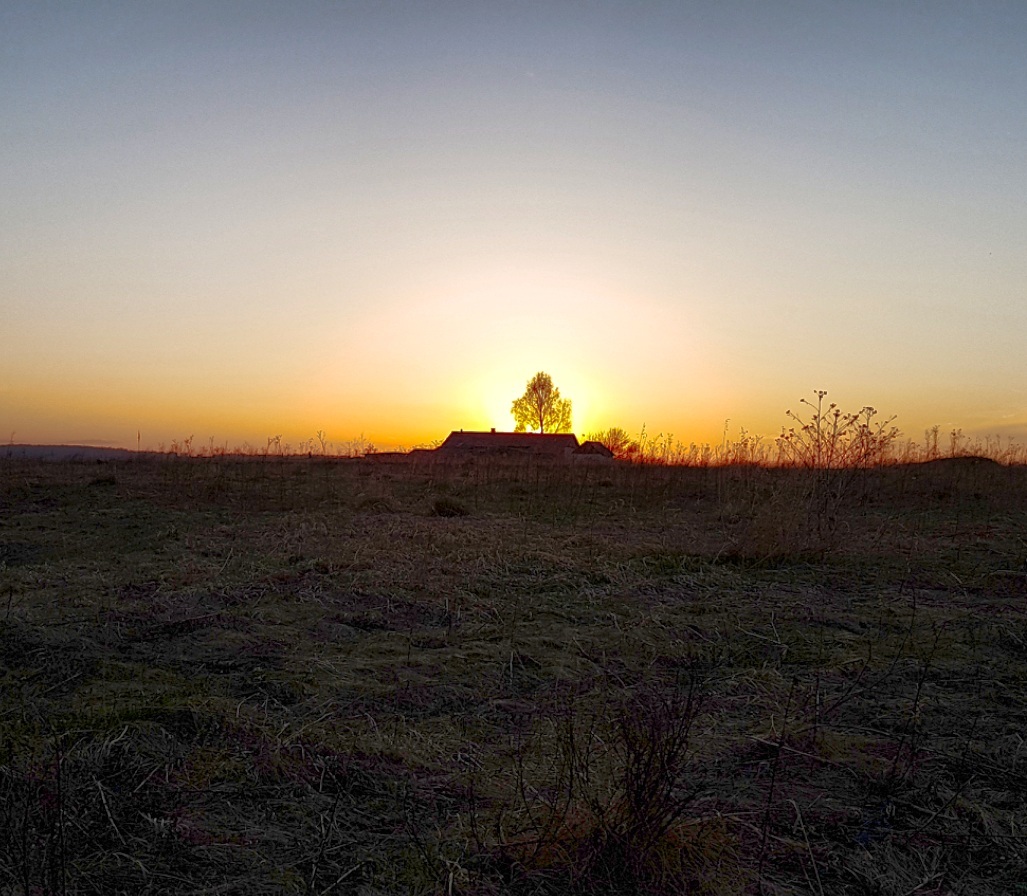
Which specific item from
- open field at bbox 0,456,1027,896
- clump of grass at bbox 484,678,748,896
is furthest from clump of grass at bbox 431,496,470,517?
clump of grass at bbox 484,678,748,896

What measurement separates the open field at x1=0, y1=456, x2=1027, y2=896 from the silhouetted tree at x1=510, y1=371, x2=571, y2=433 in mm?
48308

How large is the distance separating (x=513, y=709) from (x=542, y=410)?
5383 centimetres

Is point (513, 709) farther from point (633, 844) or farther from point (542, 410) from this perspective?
point (542, 410)

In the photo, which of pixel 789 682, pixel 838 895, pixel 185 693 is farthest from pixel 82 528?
pixel 838 895

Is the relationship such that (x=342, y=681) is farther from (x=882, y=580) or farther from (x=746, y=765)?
(x=882, y=580)

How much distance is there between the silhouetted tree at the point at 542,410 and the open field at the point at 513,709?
1902 inches

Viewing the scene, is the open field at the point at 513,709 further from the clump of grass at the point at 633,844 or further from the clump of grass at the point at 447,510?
the clump of grass at the point at 447,510

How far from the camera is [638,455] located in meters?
17.9

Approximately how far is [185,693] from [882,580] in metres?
5.69

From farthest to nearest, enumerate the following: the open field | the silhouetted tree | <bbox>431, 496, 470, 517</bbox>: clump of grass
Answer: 1. the silhouetted tree
2. <bbox>431, 496, 470, 517</bbox>: clump of grass
3. the open field

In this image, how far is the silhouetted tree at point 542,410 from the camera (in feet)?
187

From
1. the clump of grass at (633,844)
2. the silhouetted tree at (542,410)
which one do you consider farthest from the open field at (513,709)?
the silhouetted tree at (542,410)

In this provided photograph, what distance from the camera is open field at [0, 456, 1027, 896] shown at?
2203mm

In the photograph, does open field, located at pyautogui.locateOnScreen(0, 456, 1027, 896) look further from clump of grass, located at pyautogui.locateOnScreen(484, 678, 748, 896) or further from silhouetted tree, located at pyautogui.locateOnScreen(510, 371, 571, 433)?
silhouetted tree, located at pyautogui.locateOnScreen(510, 371, 571, 433)
